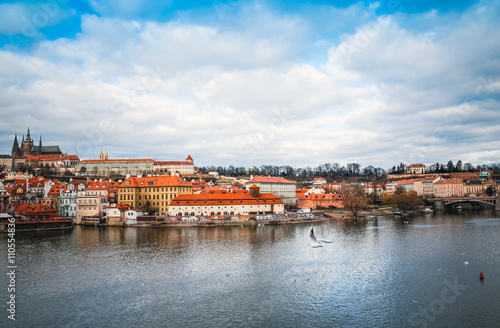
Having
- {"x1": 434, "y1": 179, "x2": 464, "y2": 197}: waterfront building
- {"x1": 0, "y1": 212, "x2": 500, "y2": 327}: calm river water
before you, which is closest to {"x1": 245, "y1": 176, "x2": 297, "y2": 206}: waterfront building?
{"x1": 434, "y1": 179, "x2": 464, "y2": 197}: waterfront building

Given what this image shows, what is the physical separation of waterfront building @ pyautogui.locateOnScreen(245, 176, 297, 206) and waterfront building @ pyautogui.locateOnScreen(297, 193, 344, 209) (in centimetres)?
489

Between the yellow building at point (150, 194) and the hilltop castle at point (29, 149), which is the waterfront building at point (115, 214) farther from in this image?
the hilltop castle at point (29, 149)

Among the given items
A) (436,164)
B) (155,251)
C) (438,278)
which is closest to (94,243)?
(155,251)

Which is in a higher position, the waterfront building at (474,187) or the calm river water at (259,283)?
the waterfront building at (474,187)

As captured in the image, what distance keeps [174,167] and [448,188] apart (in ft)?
253

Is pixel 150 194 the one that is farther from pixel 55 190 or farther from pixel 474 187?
pixel 474 187

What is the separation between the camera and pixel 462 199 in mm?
67938

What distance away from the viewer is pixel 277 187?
72.6 meters

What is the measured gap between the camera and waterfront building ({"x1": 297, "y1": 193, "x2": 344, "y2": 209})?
63781mm

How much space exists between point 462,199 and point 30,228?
221ft

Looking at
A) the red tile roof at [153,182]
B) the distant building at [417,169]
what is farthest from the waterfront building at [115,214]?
the distant building at [417,169]

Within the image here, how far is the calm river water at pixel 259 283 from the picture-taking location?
14664mm

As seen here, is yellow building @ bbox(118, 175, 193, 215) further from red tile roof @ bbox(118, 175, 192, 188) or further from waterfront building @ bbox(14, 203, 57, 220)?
waterfront building @ bbox(14, 203, 57, 220)

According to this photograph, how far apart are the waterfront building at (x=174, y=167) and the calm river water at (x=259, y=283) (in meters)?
88.6
